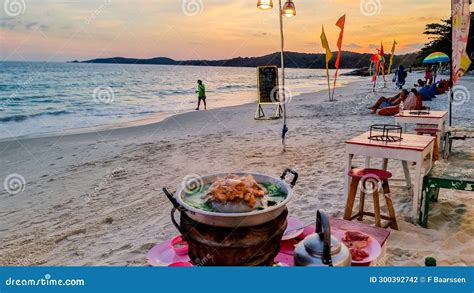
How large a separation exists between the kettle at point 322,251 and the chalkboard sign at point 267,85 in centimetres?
1169

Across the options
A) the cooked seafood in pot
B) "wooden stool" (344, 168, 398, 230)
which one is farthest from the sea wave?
the cooked seafood in pot

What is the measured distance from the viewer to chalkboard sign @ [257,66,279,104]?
1319 centimetres

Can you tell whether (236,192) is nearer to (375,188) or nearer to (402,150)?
(375,188)

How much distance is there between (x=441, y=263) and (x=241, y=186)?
94.2 inches

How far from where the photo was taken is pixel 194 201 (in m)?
1.88

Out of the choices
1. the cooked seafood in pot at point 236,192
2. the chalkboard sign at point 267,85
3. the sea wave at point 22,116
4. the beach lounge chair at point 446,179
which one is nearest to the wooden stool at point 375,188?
the beach lounge chair at point 446,179

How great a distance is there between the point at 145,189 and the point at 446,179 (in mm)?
4254

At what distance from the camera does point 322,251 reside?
166 cm

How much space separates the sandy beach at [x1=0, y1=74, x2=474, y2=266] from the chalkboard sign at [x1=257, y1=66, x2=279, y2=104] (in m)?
2.37

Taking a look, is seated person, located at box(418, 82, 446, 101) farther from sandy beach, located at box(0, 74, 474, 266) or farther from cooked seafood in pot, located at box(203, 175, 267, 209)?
cooked seafood in pot, located at box(203, 175, 267, 209)

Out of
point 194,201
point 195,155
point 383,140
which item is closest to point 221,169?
point 195,155

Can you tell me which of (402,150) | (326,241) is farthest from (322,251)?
(402,150)

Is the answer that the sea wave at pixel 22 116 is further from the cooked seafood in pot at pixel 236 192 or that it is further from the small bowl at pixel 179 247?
the cooked seafood in pot at pixel 236 192

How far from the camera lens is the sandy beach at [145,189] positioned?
3549 mm
